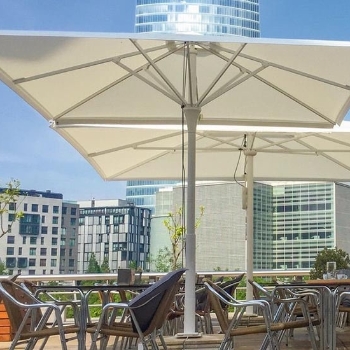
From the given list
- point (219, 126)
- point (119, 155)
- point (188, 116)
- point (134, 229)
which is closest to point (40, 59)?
point (188, 116)

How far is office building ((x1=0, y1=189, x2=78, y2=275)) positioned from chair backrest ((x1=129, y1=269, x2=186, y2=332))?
4809 cm

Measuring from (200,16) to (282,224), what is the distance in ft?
282

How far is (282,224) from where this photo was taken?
22.1m

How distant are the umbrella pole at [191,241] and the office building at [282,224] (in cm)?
1323

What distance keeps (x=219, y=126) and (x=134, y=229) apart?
3326 centimetres

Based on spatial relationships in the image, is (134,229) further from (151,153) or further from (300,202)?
(151,153)

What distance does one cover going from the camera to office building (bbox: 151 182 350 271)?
1997 cm

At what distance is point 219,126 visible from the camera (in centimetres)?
695

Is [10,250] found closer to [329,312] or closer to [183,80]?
[183,80]

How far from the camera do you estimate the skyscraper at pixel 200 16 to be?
332 feet

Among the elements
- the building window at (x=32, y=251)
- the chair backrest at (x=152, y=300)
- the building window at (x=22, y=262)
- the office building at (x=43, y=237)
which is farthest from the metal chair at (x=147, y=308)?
the building window at (x=32, y=251)

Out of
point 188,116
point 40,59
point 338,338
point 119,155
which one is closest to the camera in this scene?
point 40,59

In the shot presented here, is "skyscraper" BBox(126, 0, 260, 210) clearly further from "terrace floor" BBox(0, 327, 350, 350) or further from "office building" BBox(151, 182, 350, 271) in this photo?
"terrace floor" BBox(0, 327, 350, 350)

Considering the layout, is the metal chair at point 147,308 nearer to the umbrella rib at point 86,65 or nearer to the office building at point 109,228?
the umbrella rib at point 86,65
